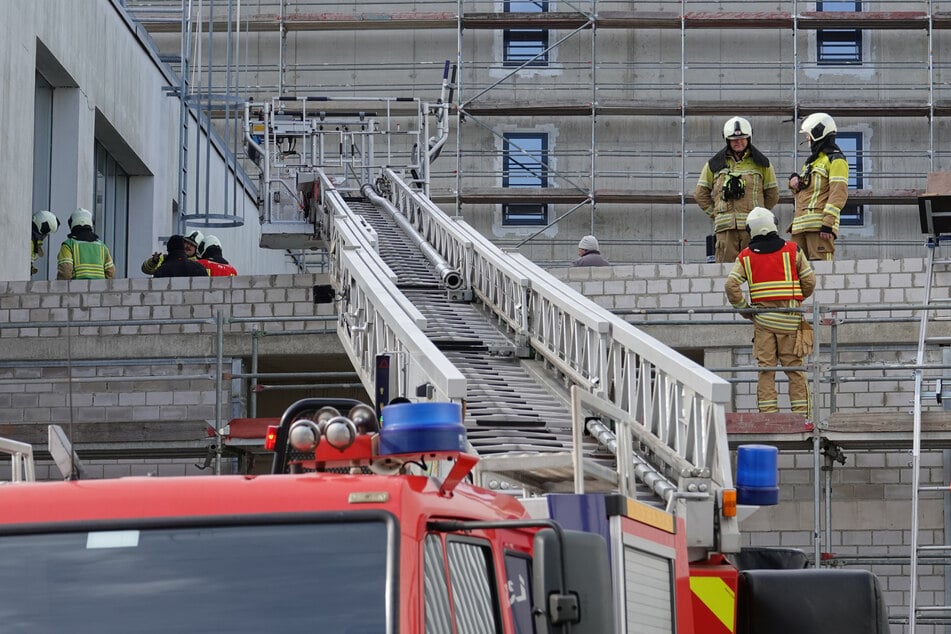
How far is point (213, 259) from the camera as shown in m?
19.0

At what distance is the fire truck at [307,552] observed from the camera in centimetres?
376

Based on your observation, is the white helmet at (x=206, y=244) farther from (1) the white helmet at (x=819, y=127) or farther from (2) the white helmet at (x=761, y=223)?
(2) the white helmet at (x=761, y=223)

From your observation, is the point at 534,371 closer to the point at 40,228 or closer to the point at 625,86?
the point at 40,228

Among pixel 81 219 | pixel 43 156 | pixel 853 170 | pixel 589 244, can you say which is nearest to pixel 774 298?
pixel 589 244

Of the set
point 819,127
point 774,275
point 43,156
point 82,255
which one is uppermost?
point 43,156

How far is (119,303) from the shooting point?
611 inches

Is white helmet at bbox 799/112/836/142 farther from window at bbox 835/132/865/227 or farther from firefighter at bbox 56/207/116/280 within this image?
window at bbox 835/132/865/227

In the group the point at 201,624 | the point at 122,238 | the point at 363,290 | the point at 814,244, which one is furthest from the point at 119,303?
the point at 201,624

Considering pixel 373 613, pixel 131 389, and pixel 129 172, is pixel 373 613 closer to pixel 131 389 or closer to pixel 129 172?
pixel 131 389

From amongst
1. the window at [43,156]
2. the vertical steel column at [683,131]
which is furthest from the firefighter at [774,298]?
the vertical steel column at [683,131]

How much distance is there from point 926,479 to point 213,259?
27.8 ft

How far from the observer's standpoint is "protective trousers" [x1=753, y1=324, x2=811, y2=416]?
12836mm

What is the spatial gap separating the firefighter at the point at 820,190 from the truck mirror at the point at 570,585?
11.4 metres

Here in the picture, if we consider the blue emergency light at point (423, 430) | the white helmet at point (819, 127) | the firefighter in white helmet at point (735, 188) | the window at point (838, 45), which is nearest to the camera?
the blue emergency light at point (423, 430)
